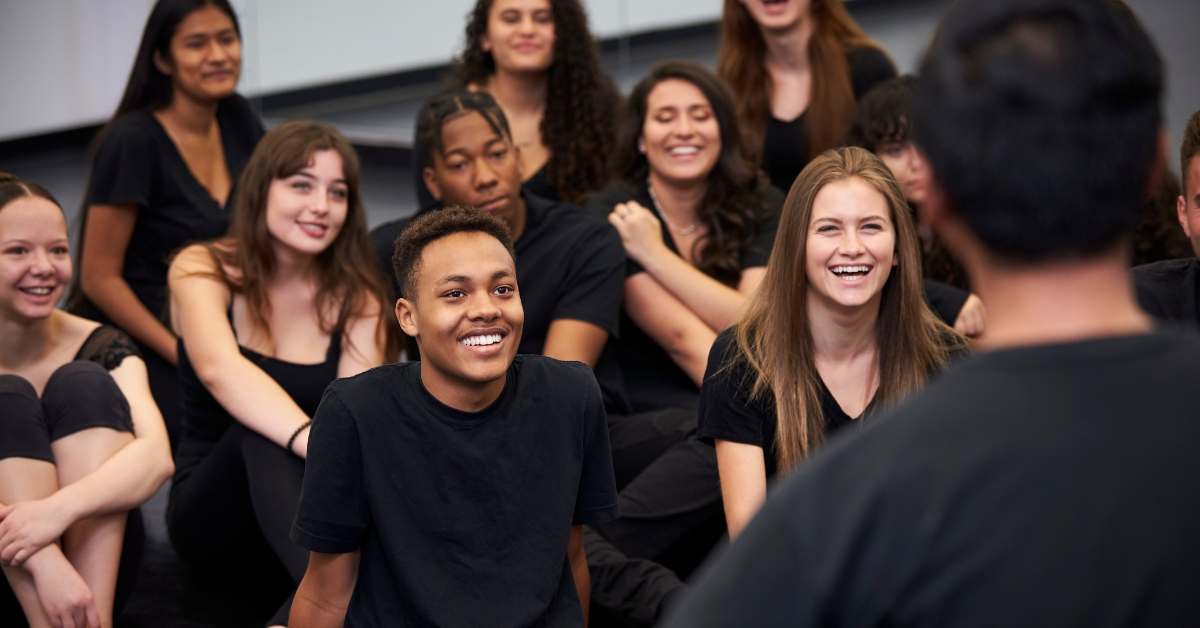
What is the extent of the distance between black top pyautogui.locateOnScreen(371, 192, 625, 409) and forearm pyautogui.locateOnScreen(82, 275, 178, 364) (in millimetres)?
687

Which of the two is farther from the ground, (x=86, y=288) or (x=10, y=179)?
(x=10, y=179)

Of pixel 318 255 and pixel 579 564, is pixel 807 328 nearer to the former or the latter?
pixel 579 564

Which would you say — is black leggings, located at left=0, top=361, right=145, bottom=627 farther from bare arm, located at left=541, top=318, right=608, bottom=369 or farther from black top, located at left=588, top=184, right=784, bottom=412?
black top, located at left=588, top=184, right=784, bottom=412

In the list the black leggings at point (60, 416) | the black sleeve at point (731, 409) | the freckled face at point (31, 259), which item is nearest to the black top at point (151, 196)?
the freckled face at point (31, 259)

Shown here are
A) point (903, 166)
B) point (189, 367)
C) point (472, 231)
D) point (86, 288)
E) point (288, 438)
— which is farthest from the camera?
point (86, 288)

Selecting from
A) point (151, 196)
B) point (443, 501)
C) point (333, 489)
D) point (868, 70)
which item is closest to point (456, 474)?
point (443, 501)

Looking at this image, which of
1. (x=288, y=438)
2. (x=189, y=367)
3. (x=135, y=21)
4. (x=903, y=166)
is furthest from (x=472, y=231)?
(x=135, y=21)

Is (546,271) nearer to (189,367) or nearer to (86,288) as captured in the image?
(189,367)

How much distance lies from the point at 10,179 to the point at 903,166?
183cm

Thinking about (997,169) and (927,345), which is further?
(927,345)

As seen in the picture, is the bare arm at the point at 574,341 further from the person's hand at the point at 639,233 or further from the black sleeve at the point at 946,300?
the black sleeve at the point at 946,300

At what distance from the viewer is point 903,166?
2.62 metres

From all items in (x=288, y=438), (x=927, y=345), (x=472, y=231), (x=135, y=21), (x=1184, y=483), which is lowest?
(x=288, y=438)

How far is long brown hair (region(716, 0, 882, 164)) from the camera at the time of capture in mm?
2891
